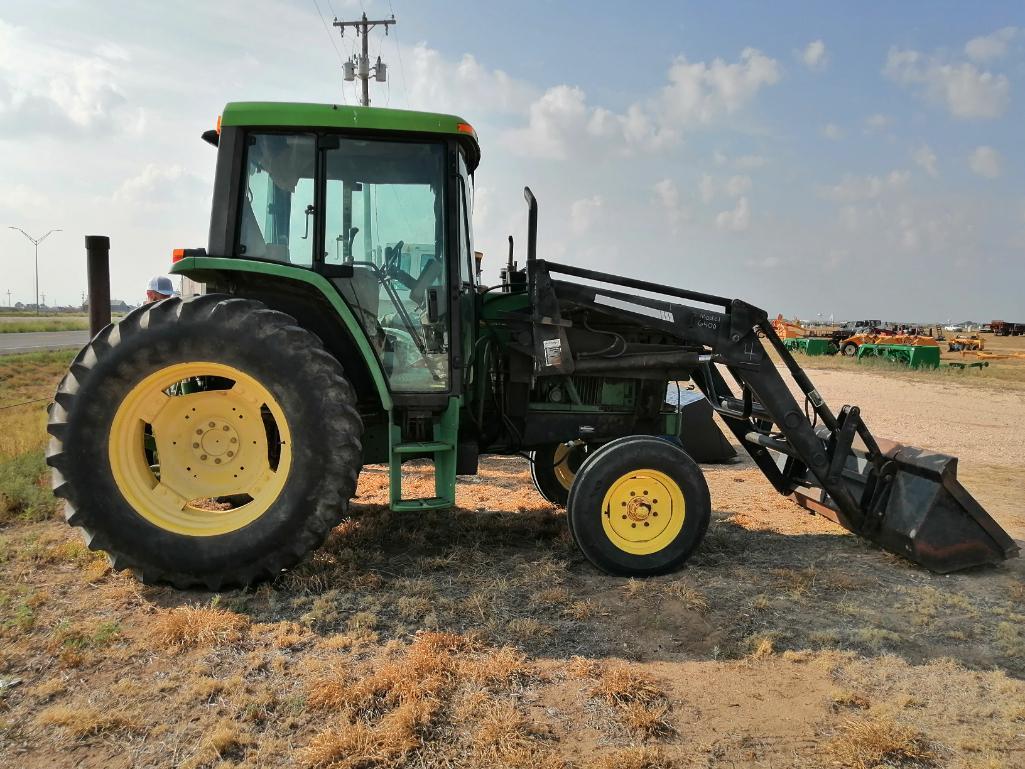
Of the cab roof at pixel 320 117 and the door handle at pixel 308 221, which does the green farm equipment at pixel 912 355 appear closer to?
the cab roof at pixel 320 117

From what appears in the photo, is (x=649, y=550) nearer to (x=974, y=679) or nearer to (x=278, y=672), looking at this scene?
(x=974, y=679)

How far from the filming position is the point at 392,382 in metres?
4.05

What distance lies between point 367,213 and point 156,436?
1.64m

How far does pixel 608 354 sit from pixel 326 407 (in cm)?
185

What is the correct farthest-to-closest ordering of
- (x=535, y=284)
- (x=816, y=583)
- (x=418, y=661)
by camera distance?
(x=535, y=284)
(x=816, y=583)
(x=418, y=661)

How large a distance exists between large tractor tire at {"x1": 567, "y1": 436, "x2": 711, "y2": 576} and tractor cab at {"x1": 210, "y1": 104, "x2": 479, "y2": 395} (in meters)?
1.01

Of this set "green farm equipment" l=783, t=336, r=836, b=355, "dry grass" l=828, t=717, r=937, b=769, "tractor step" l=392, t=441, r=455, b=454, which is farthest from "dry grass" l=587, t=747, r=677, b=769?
"green farm equipment" l=783, t=336, r=836, b=355

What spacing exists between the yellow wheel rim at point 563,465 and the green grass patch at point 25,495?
3.61 m

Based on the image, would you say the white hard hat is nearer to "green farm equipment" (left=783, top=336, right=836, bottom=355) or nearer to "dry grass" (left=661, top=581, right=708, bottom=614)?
"dry grass" (left=661, top=581, right=708, bottom=614)

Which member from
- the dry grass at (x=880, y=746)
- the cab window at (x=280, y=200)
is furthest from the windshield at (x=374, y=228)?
the dry grass at (x=880, y=746)

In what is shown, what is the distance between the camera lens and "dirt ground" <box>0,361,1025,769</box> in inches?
95.6

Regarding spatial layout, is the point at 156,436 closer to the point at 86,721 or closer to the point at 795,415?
the point at 86,721

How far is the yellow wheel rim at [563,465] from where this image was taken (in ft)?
18.2

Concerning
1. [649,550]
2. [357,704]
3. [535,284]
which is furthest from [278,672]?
[535,284]
